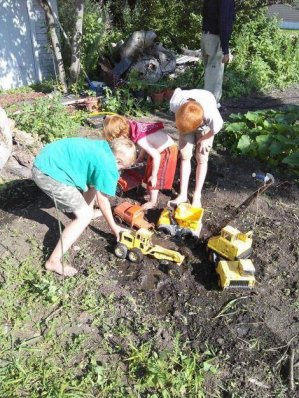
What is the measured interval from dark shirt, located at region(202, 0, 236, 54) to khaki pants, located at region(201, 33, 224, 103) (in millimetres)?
118

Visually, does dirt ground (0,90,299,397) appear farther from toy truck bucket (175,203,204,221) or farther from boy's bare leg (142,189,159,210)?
toy truck bucket (175,203,204,221)

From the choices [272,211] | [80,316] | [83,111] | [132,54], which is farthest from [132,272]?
[132,54]

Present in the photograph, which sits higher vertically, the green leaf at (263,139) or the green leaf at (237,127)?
the green leaf at (237,127)

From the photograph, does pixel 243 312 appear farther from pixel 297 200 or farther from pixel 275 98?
pixel 275 98

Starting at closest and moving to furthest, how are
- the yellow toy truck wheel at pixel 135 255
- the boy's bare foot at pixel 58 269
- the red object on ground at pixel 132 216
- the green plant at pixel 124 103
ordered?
the boy's bare foot at pixel 58 269, the yellow toy truck wheel at pixel 135 255, the red object on ground at pixel 132 216, the green plant at pixel 124 103

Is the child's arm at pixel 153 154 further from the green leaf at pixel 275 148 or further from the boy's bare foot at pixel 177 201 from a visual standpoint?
the green leaf at pixel 275 148

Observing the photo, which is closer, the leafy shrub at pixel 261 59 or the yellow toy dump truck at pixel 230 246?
the yellow toy dump truck at pixel 230 246

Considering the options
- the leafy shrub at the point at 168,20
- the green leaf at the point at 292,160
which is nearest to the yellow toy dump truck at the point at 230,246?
the green leaf at the point at 292,160

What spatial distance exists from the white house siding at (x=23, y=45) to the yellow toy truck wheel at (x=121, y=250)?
5410 mm

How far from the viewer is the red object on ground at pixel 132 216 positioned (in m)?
3.58

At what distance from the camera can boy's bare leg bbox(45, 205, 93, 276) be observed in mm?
3020

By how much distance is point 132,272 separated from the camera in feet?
10.4

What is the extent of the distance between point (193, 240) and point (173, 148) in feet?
3.03

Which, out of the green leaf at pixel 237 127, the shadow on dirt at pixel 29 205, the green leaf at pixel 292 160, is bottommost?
the green leaf at pixel 292 160
